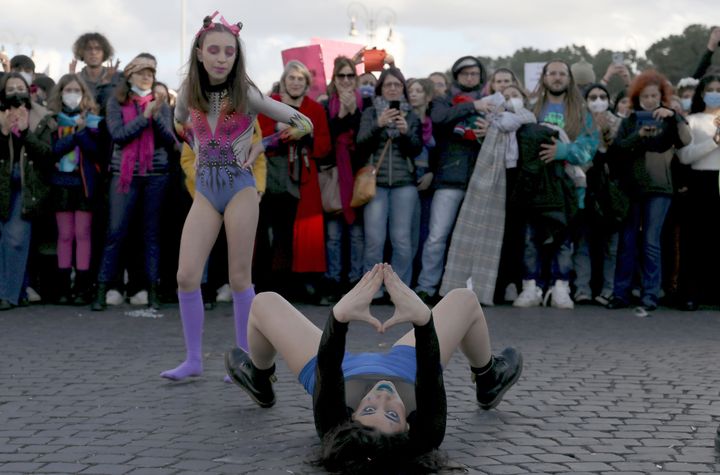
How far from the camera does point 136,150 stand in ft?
37.0

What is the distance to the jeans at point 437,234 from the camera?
12.2m

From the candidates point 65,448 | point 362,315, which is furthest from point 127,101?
point 362,315

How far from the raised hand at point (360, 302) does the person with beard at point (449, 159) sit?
746 centimetres

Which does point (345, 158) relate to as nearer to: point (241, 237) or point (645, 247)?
point (645, 247)

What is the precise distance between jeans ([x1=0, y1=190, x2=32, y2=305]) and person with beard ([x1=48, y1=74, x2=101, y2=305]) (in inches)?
13.8

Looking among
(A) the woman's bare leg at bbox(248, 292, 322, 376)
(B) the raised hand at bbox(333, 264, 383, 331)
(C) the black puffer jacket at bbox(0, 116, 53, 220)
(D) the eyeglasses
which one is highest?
(D) the eyeglasses

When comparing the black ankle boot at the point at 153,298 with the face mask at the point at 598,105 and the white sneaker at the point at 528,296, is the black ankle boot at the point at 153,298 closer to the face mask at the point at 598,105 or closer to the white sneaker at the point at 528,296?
the white sneaker at the point at 528,296

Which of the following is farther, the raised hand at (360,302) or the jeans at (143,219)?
the jeans at (143,219)

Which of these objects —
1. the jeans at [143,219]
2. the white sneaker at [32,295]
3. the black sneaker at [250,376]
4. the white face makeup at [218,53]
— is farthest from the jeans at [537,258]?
the black sneaker at [250,376]

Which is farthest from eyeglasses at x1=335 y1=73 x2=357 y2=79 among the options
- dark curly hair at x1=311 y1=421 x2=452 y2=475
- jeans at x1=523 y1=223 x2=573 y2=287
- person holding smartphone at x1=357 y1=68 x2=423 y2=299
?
dark curly hair at x1=311 y1=421 x2=452 y2=475

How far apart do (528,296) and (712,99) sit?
2.88 metres

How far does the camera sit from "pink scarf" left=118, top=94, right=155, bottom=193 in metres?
11.2

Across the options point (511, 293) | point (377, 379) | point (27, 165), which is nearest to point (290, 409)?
point (377, 379)

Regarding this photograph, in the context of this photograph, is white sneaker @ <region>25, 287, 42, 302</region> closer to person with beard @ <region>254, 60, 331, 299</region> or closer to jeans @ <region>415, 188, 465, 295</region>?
person with beard @ <region>254, 60, 331, 299</region>
